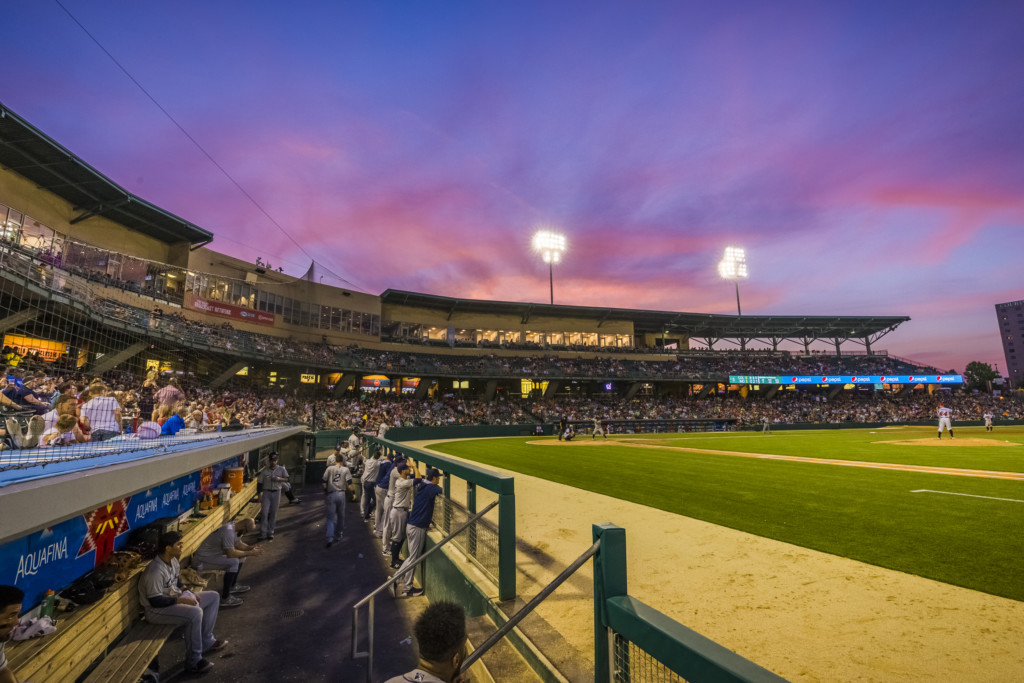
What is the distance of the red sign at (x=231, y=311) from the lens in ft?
105

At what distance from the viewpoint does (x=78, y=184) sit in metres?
24.9

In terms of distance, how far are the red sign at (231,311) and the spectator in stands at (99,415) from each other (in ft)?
90.4

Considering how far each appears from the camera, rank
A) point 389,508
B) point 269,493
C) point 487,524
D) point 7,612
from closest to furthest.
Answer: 1. point 7,612
2. point 487,524
3. point 389,508
4. point 269,493

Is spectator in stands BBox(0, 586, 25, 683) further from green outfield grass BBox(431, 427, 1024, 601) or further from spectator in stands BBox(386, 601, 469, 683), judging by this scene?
green outfield grass BBox(431, 427, 1024, 601)

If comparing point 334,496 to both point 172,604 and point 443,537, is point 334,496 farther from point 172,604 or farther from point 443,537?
point 172,604

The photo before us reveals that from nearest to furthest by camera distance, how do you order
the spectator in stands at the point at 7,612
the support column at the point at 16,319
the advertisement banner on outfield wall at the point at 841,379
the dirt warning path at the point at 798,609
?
the spectator in stands at the point at 7,612, the dirt warning path at the point at 798,609, the support column at the point at 16,319, the advertisement banner on outfield wall at the point at 841,379

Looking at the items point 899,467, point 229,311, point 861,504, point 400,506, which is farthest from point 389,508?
point 229,311

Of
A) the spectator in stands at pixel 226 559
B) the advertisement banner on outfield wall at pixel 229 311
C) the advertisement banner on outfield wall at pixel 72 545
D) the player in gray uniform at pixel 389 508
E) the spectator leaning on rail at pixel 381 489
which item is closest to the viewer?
the advertisement banner on outfield wall at pixel 72 545

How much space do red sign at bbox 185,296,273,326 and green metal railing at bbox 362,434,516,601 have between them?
31246 mm

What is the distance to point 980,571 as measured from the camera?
4.98 m

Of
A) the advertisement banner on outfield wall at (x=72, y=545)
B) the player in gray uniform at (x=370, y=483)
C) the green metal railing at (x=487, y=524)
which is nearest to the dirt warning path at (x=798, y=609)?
the green metal railing at (x=487, y=524)

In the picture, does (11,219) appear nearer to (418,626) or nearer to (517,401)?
(418,626)

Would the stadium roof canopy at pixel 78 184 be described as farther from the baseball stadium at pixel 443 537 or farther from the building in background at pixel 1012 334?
the building in background at pixel 1012 334

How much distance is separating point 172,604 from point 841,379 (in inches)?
2664
